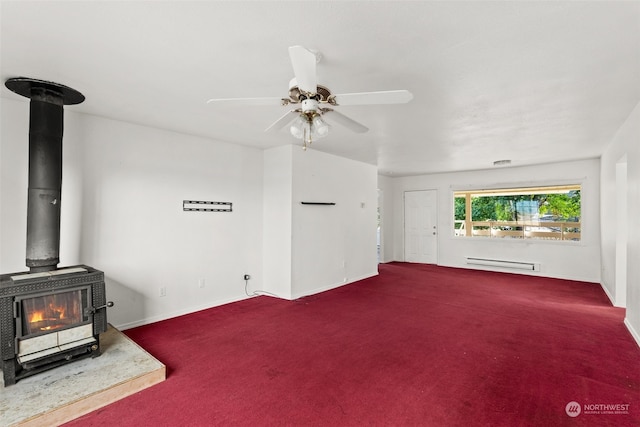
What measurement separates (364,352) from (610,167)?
4668mm

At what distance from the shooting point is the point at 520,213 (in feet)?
22.7

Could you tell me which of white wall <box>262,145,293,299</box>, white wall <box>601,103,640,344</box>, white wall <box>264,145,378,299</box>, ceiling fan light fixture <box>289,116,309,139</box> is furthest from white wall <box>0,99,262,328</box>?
white wall <box>601,103,640,344</box>

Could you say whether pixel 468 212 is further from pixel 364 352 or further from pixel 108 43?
pixel 108 43

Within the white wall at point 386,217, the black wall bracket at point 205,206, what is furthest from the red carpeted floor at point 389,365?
the white wall at point 386,217

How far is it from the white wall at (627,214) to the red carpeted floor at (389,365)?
1.10ft

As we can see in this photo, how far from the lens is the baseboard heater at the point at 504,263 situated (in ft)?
21.4

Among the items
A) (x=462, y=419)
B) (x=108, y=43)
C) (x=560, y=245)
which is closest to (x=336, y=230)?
(x=462, y=419)

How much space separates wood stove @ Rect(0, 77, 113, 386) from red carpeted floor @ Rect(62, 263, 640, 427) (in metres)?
0.67

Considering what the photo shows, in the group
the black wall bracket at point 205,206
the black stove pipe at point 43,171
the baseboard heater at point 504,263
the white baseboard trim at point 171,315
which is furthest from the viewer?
the baseboard heater at point 504,263

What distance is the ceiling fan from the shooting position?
162cm

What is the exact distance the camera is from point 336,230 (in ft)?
18.2

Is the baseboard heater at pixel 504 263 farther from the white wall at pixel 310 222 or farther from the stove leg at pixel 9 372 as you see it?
the stove leg at pixel 9 372

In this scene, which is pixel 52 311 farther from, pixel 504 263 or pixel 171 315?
pixel 504 263

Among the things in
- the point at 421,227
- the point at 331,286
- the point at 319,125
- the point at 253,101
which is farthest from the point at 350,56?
the point at 421,227
